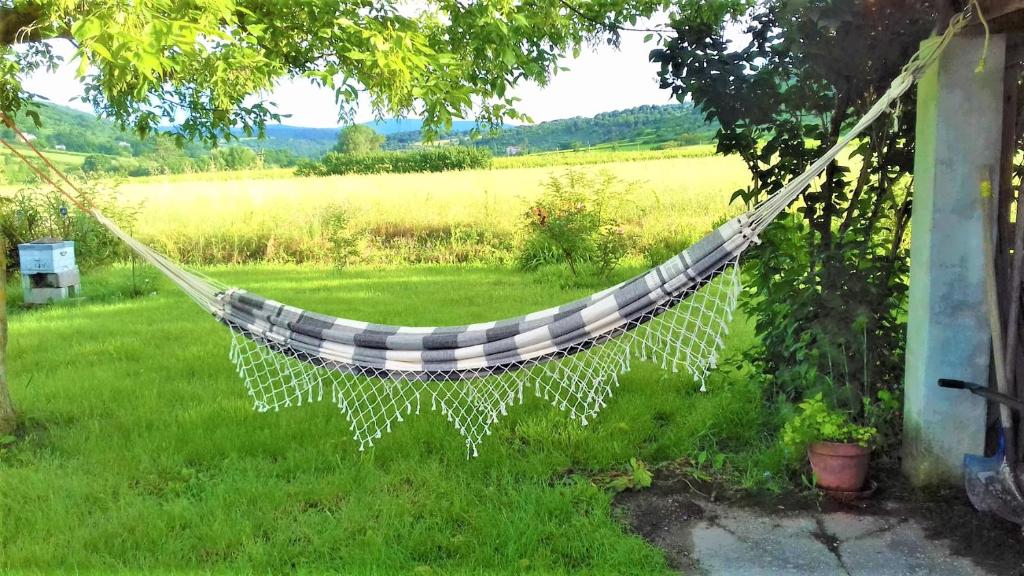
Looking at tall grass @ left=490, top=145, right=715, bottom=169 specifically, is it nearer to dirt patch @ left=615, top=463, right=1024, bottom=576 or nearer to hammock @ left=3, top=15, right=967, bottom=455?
hammock @ left=3, top=15, right=967, bottom=455

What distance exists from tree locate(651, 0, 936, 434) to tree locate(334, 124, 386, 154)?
14.0 metres

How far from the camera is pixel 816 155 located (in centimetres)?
266

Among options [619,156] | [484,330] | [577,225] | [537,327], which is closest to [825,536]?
[537,327]

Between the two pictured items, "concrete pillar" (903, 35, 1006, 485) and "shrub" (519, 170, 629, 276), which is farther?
"shrub" (519, 170, 629, 276)

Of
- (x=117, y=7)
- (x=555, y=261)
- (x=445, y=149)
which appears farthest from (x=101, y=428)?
(x=445, y=149)

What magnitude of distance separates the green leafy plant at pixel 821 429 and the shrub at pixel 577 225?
13.4ft

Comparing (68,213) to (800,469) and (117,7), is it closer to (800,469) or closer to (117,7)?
(117,7)

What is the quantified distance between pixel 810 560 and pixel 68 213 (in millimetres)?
7271

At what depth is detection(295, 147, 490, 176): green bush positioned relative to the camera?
15.5 m

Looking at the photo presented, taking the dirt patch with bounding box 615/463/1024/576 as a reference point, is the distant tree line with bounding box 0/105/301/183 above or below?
above

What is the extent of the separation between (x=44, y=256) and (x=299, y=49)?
3603 mm

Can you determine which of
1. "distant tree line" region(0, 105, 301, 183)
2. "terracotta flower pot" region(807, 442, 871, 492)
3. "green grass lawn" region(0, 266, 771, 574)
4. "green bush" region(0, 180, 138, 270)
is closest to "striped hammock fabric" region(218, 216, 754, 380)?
"green grass lawn" region(0, 266, 771, 574)

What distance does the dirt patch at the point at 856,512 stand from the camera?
190 centimetres

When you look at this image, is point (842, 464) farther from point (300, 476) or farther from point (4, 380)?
point (4, 380)
